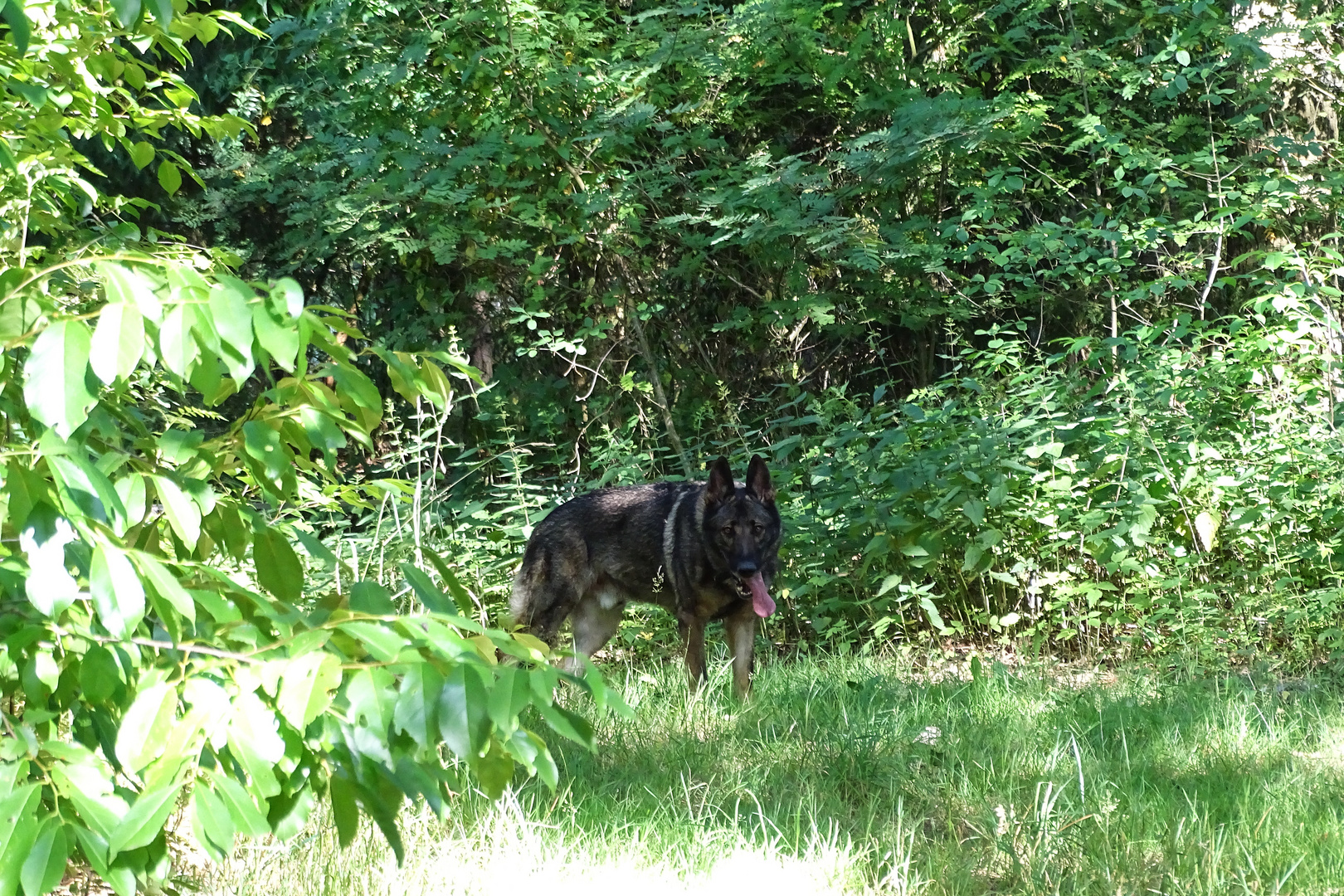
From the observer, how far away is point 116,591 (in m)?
1.53

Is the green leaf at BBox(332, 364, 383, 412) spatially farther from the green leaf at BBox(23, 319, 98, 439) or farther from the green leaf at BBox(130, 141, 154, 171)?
the green leaf at BBox(130, 141, 154, 171)

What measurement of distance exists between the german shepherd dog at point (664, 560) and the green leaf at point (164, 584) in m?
4.73

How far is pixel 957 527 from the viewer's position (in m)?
7.27

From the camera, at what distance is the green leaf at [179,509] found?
5.71 feet

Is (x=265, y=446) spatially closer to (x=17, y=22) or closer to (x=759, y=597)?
(x=17, y=22)

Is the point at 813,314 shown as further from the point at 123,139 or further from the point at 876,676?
the point at 123,139

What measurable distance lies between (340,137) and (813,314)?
14.3ft

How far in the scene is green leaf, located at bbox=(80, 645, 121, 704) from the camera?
167 centimetres

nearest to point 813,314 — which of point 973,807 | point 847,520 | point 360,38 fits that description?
point 847,520

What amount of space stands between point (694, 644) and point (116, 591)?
5.42 meters

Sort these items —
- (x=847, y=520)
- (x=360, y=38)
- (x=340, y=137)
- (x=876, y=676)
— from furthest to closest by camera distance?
(x=340, y=137), (x=360, y=38), (x=847, y=520), (x=876, y=676)

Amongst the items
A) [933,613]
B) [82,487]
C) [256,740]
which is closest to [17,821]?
[256,740]

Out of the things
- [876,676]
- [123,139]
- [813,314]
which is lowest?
[876,676]

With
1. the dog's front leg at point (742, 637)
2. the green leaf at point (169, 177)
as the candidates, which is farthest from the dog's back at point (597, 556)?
the green leaf at point (169, 177)
